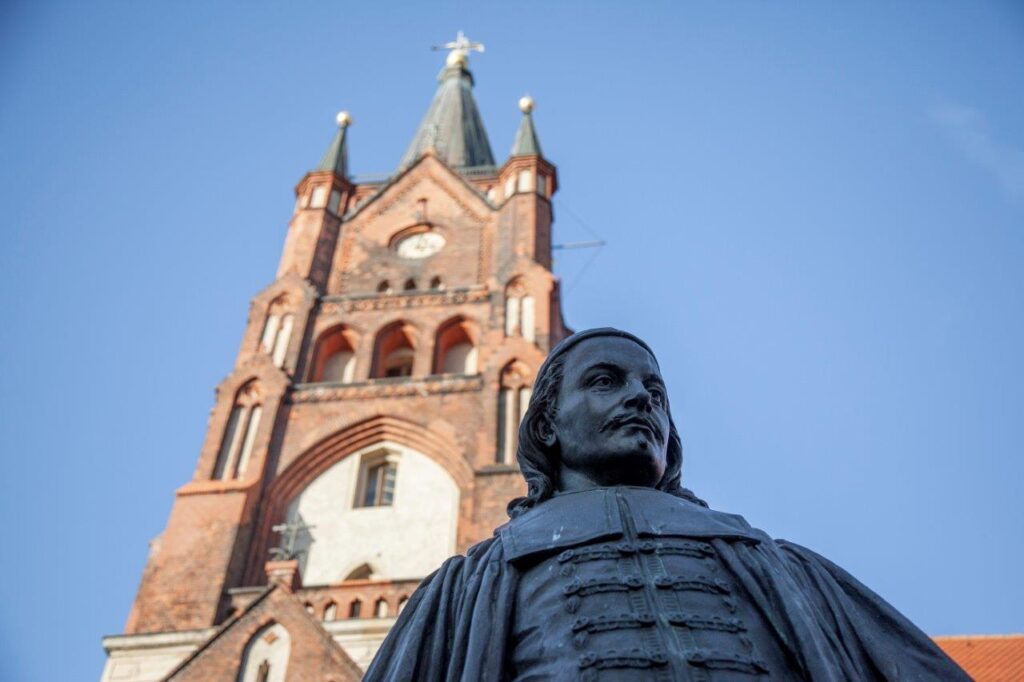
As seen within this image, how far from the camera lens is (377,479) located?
2083cm

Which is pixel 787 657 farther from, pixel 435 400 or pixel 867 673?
pixel 435 400

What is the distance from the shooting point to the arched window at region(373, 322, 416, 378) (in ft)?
78.1

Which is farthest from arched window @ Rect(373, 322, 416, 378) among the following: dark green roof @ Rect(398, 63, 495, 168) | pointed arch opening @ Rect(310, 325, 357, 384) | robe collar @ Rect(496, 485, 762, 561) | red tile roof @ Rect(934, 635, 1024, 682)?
robe collar @ Rect(496, 485, 762, 561)

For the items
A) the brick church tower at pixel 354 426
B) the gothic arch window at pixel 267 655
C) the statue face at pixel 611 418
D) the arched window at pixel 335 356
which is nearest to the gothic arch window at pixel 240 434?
the brick church tower at pixel 354 426

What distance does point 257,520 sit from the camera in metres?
19.2

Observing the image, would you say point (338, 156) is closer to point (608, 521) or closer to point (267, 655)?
point (267, 655)

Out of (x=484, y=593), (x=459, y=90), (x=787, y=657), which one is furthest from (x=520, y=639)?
(x=459, y=90)

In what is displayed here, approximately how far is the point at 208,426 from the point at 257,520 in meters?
2.66

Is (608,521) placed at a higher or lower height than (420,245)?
lower

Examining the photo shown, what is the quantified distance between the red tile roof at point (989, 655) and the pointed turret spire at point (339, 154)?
1799 cm

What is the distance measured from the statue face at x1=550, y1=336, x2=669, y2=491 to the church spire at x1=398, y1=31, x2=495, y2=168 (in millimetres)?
26491

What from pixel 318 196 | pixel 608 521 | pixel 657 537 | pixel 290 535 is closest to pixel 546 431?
pixel 608 521

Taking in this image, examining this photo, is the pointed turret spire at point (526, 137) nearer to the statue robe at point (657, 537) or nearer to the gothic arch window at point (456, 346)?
the gothic arch window at point (456, 346)

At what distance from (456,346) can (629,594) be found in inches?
834
